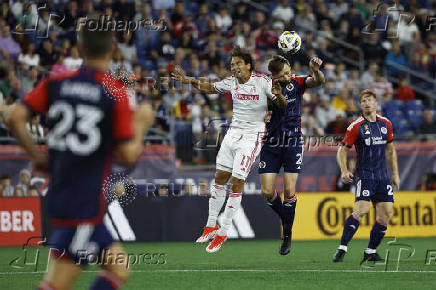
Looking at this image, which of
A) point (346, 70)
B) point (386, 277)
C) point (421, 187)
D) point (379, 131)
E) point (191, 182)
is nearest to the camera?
point (386, 277)

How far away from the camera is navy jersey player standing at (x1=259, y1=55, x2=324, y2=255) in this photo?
1206cm

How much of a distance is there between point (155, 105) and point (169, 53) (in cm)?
261

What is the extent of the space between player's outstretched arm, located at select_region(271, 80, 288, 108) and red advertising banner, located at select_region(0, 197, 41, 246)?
261 inches

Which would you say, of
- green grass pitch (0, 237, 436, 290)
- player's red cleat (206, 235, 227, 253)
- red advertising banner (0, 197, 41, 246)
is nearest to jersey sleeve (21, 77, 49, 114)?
green grass pitch (0, 237, 436, 290)

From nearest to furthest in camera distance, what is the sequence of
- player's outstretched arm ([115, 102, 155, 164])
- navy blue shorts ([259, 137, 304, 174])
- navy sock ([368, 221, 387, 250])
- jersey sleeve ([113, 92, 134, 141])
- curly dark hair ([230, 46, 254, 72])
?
1. player's outstretched arm ([115, 102, 155, 164])
2. jersey sleeve ([113, 92, 134, 141])
3. curly dark hair ([230, 46, 254, 72])
4. navy sock ([368, 221, 387, 250])
5. navy blue shorts ([259, 137, 304, 174])

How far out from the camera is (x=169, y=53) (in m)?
20.8

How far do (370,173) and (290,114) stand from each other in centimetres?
153

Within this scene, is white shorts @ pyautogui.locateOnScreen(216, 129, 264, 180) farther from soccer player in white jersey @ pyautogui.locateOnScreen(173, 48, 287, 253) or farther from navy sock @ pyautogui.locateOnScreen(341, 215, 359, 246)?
navy sock @ pyautogui.locateOnScreen(341, 215, 359, 246)

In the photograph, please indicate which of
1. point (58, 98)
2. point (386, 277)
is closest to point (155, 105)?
point (386, 277)

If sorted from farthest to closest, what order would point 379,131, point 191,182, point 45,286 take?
1. point 191,182
2. point 379,131
3. point 45,286

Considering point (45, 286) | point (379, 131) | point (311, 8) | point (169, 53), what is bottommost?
point (45, 286)

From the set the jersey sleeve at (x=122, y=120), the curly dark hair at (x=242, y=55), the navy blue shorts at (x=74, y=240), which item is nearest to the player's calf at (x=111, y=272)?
the navy blue shorts at (x=74, y=240)

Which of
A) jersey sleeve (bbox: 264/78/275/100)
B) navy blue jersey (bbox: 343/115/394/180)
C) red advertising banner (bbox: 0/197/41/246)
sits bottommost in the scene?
red advertising banner (bbox: 0/197/41/246)

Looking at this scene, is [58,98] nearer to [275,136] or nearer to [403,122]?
[275,136]
